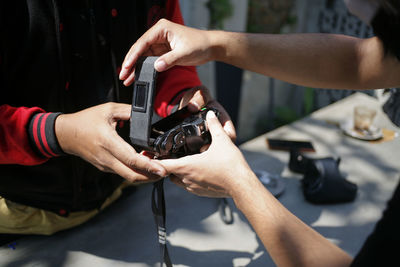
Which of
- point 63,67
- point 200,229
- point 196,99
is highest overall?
point 63,67

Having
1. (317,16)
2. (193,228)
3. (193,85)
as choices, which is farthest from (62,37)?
A: (317,16)

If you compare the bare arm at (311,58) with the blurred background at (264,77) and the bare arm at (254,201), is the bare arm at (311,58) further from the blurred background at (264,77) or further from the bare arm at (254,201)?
the blurred background at (264,77)

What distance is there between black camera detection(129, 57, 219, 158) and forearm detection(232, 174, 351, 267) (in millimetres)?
215

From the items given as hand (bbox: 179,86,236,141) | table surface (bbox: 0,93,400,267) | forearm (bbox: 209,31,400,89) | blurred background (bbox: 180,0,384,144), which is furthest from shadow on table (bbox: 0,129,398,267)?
blurred background (bbox: 180,0,384,144)

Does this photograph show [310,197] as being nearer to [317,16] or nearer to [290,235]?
[290,235]

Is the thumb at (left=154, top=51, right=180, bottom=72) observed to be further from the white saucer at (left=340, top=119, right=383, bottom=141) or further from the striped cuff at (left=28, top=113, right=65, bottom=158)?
the white saucer at (left=340, top=119, right=383, bottom=141)

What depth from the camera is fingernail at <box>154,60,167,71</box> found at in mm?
864

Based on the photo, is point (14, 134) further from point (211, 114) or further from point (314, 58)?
point (314, 58)

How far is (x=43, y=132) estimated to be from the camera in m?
0.88

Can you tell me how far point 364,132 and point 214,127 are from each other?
1.27 m

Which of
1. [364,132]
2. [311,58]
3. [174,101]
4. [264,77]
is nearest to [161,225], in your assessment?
[174,101]

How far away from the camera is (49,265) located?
3.16 feet

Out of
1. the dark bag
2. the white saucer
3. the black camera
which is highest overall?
the black camera

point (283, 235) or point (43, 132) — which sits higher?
point (43, 132)
